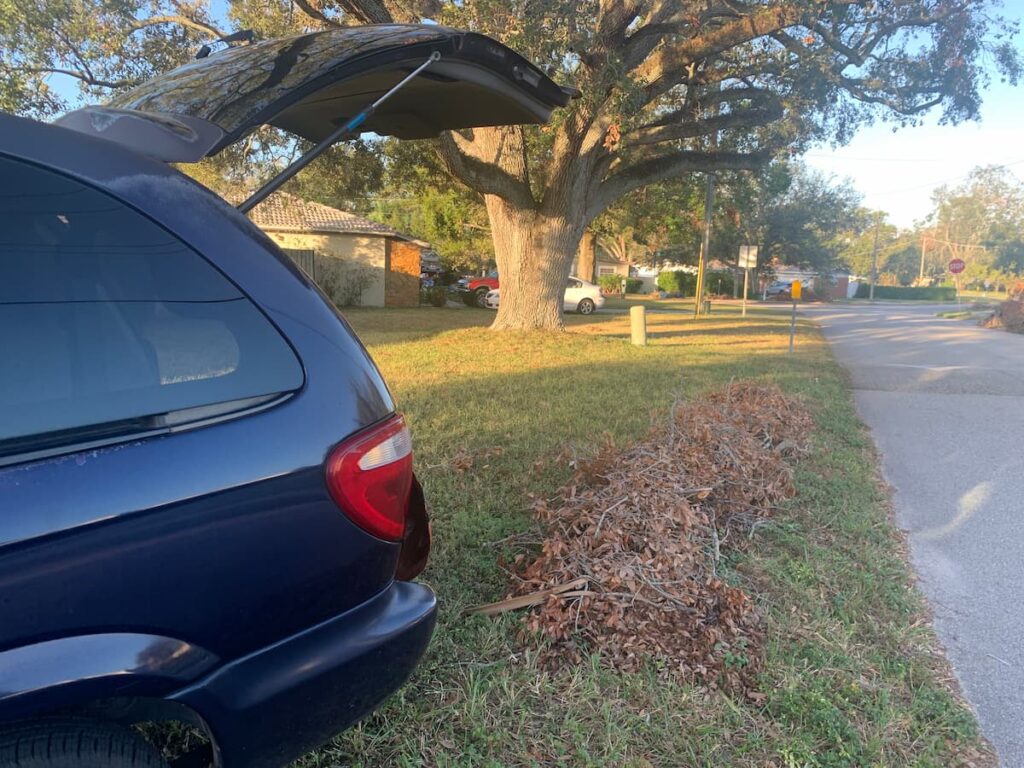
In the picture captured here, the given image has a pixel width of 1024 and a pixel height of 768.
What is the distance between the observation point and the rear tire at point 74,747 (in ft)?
4.24

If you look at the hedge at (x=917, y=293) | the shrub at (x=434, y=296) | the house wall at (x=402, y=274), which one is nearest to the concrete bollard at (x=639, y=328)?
the house wall at (x=402, y=274)

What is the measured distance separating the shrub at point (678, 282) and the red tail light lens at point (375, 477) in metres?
46.9

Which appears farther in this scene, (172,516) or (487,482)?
(487,482)

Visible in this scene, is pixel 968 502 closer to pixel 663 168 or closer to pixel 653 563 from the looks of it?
pixel 653 563

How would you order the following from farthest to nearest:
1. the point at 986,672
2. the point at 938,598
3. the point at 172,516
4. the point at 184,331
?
the point at 938,598
the point at 986,672
the point at 184,331
the point at 172,516

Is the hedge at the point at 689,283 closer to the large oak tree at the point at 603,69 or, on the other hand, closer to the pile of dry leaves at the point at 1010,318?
the pile of dry leaves at the point at 1010,318

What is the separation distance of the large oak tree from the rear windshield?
7.88 m

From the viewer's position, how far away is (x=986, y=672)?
290 centimetres

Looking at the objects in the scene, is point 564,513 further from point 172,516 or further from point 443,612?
point 172,516

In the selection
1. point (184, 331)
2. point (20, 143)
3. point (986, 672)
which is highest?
point (20, 143)

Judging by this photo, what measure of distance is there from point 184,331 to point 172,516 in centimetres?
45


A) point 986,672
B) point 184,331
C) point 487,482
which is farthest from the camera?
point 487,482

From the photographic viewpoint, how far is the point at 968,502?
4.98 m

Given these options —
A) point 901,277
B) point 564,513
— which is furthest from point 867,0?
point 901,277
